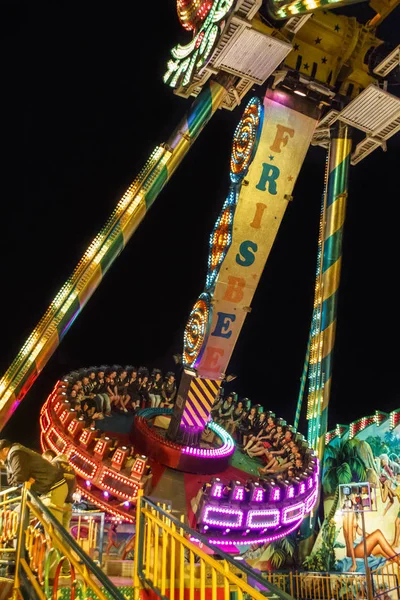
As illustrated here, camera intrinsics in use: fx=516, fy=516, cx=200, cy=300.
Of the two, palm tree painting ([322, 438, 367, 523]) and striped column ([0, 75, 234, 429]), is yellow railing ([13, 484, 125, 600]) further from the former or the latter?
palm tree painting ([322, 438, 367, 523])

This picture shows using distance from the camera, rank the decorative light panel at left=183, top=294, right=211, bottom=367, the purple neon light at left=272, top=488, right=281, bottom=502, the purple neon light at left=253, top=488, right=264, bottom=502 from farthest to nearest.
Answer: the purple neon light at left=272, top=488, right=281, bottom=502 < the purple neon light at left=253, top=488, right=264, bottom=502 < the decorative light panel at left=183, top=294, right=211, bottom=367

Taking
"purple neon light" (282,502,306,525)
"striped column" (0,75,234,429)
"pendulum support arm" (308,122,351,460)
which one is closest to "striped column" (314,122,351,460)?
"pendulum support arm" (308,122,351,460)

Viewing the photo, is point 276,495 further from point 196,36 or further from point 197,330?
point 196,36

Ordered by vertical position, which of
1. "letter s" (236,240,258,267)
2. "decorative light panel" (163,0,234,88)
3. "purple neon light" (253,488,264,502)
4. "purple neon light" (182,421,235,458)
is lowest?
"purple neon light" (253,488,264,502)

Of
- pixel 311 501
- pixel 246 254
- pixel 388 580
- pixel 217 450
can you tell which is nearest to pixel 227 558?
pixel 246 254

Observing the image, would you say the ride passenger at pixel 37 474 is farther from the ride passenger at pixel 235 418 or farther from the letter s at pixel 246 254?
the ride passenger at pixel 235 418

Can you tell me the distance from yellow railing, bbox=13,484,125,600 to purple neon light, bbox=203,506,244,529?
16.6 ft

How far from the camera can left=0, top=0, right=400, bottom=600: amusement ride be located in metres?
9.13

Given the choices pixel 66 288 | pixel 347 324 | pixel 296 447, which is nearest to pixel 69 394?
pixel 66 288

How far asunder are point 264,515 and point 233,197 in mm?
6212

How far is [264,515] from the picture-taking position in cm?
1019

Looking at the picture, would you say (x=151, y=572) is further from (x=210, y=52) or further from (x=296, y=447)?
(x=296, y=447)

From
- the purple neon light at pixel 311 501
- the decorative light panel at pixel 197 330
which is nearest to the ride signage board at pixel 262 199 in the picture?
the decorative light panel at pixel 197 330

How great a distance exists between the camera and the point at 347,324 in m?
24.2
